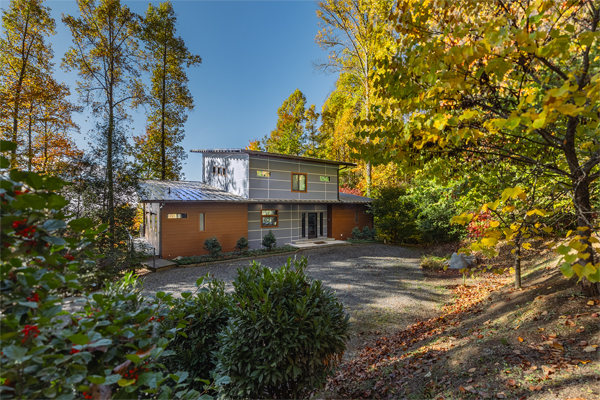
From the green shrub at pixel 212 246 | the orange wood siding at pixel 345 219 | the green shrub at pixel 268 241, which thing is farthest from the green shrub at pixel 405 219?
the green shrub at pixel 212 246

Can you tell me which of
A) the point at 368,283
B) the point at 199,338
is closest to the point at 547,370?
the point at 199,338

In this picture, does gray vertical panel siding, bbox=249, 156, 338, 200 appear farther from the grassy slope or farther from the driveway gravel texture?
the grassy slope

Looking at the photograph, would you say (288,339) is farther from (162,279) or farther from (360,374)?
(162,279)

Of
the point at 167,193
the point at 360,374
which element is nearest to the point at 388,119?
the point at 360,374

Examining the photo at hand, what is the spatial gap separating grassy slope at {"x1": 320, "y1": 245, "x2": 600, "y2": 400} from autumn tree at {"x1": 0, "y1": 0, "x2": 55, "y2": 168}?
18.5m

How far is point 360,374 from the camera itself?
395 centimetres

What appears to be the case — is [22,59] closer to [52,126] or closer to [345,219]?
[52,126]

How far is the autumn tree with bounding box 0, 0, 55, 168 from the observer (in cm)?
1302

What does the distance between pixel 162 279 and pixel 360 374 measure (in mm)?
8233

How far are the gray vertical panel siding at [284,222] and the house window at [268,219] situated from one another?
0.20 metres

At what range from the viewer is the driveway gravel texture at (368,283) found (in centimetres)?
637

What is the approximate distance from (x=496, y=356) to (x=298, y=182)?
14.9 m

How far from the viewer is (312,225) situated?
18.8 meters

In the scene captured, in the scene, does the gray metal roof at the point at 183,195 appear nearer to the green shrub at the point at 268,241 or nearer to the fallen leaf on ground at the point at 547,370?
the green shrub at the point at 268,241
